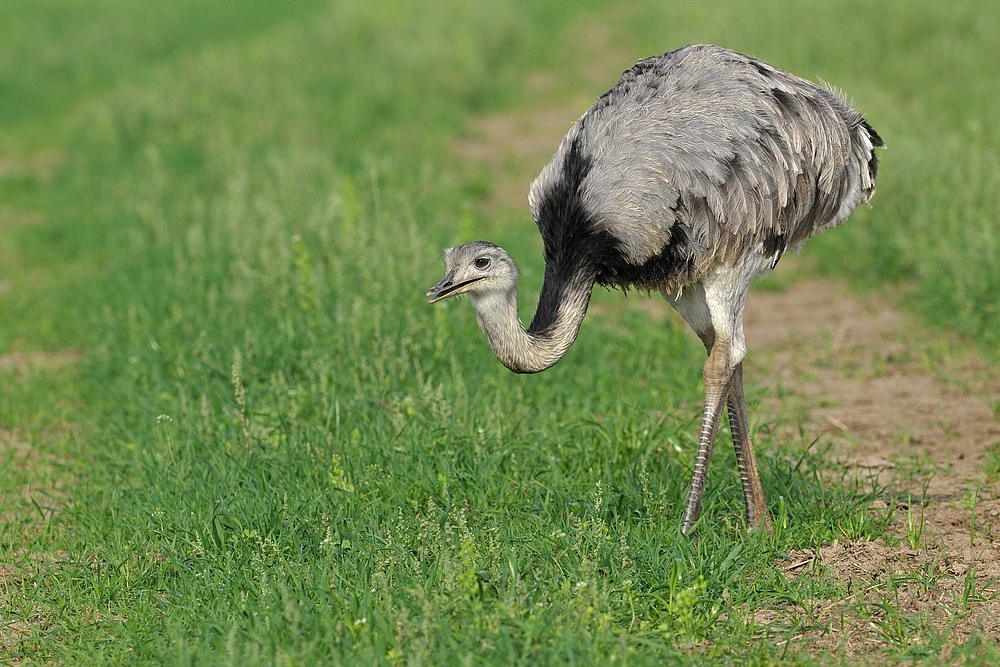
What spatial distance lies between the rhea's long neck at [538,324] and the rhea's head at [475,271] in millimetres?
62

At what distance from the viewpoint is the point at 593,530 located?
13.1 feet

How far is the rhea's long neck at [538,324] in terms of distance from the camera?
4125mm

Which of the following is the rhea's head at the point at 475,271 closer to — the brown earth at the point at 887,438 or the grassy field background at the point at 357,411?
the grassy field background at the point at 357,411

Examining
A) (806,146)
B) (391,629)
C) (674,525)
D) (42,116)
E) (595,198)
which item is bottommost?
(391,629)

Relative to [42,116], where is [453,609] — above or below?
below

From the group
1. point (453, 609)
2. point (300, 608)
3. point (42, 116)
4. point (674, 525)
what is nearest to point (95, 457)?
point (300, 608)

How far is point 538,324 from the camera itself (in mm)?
4312

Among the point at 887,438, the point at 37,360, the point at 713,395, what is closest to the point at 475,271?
the point at 713,395

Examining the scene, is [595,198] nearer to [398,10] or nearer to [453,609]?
[453,609]

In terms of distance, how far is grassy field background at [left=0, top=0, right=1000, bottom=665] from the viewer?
12.5 ft

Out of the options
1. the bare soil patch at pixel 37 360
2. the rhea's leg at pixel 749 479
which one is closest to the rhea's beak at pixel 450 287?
the rhea's leg at pixel 749 479

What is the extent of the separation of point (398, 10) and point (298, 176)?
797cm

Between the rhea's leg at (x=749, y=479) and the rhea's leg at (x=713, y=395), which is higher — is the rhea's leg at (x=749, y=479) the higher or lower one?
the lower one

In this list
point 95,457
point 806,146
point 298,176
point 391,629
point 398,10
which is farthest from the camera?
point 398,10
